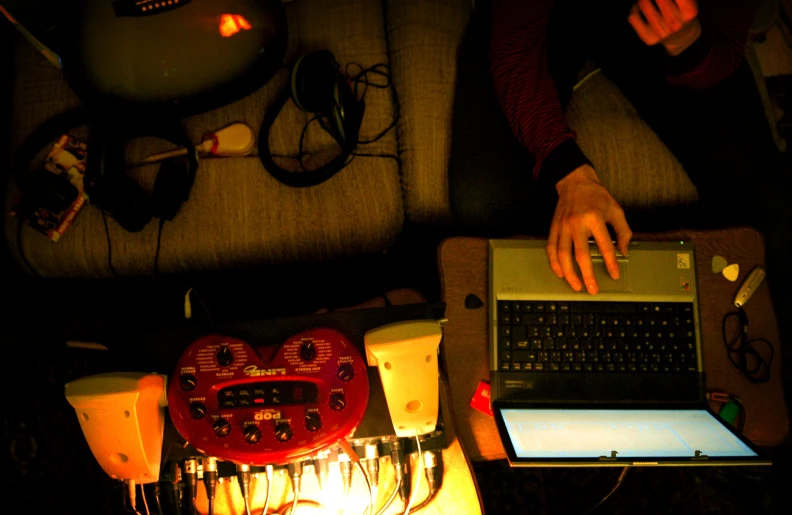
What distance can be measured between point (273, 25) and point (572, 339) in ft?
3.10

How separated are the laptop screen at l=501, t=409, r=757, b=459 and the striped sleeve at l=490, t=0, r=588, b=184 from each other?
51cm

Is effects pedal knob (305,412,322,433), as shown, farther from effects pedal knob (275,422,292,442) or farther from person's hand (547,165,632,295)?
person's hand (547,165,632,295)

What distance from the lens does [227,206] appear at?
4.00 feet

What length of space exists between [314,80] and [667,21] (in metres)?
0.73

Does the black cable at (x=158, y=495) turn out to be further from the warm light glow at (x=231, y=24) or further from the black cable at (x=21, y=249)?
the warm light glow at (x=231, y=24)

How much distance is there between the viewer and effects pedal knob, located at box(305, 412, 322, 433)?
2.84ft

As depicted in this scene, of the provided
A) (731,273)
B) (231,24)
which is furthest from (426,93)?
(731,273)

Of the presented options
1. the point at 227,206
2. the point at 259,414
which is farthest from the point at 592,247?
the point at 227,206

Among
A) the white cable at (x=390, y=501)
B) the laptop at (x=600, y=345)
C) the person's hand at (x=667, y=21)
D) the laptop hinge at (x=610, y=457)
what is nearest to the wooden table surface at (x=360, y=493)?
the white cable at (x=390, y=501)

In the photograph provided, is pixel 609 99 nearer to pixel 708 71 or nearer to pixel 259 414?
pixel 708 71

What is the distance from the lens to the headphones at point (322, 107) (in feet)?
3.86

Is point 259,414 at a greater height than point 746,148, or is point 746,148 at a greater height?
point 746,148

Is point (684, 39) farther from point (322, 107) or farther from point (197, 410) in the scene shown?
point (197, 410)

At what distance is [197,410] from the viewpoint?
0.87 metres
